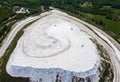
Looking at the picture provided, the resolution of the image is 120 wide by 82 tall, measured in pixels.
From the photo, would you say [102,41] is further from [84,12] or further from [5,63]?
[5,63]

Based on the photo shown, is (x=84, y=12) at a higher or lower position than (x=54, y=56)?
lower

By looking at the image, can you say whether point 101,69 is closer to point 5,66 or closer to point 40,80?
point 40,80

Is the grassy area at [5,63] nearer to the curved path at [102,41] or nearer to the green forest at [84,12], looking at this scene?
the curved path at [102,41]

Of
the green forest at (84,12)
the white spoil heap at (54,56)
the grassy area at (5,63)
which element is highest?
the white spoil heap at (54,56)

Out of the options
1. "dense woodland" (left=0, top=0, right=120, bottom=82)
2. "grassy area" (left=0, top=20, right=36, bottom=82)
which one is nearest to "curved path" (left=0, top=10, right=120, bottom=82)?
"grassy area" (left=0, top=20, right=36, bottom=82)

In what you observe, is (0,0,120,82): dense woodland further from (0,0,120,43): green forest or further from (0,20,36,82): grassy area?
(0,20,36,82): grassy area

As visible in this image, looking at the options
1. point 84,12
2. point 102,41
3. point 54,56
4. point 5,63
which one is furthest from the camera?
point 84,12

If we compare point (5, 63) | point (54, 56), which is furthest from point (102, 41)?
point (5, 63)

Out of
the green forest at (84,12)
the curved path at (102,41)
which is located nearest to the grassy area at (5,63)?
the curved path at (102,41)

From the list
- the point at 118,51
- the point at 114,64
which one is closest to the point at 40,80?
the point at 114,64
